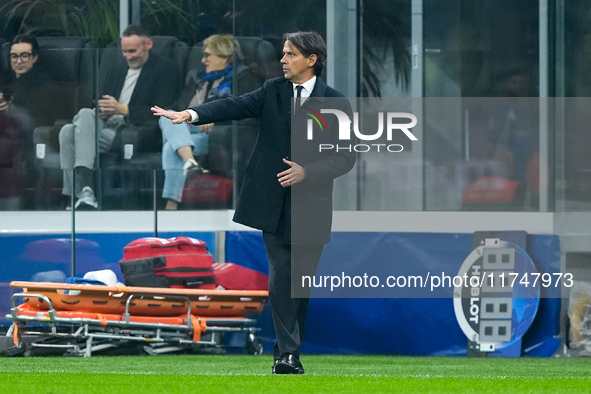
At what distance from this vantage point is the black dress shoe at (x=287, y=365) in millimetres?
5707

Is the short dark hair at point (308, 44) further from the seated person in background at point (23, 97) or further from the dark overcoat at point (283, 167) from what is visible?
the seated person in background at point (23, 97)

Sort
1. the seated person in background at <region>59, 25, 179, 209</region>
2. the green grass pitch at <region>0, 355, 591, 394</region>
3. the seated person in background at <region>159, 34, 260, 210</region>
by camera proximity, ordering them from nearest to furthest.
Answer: the green grass pitch at <region>0, 355, 591, 394</region> < the seated person in background at <region>159, 34, 260, 210</region> < the seated person in background at <region>59, 25, 179, 209</region>

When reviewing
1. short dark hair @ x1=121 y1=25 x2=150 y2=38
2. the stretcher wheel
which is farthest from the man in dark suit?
short dark hair @ x1=121 y1=25 x2=150 y2=38

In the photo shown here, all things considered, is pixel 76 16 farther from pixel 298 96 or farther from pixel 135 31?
pixel 298 96

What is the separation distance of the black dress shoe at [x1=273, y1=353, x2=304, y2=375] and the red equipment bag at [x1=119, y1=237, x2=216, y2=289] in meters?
2.98

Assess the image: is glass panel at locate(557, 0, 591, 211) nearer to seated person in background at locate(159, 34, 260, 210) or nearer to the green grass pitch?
the green grass pitch

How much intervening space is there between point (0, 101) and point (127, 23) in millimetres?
1107

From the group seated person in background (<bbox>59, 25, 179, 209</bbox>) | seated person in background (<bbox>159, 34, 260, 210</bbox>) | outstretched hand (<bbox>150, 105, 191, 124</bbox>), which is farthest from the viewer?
seated person in background (<bbox>59, 25, 179, 209</bbox>)

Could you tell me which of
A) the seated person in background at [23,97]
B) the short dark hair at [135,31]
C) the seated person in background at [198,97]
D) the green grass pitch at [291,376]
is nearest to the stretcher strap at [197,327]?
the green grass pitch at [291,376]

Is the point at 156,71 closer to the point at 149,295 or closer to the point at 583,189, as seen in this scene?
the point at 149,295

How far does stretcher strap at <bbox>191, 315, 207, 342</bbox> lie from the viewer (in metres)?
8.45

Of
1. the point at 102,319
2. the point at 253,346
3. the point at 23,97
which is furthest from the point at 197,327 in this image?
the point at 23,97

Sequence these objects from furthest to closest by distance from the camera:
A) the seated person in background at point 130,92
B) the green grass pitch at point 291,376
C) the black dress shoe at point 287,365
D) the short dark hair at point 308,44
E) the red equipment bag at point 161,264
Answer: the seated person in background at point 130,92 → the red equipment bag at point 161,264 → the short dark hair at point 308,44 → the black dress shoe at point 287,365 → the green grass pitch at point 291,376

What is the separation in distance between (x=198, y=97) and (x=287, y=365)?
413 cm
